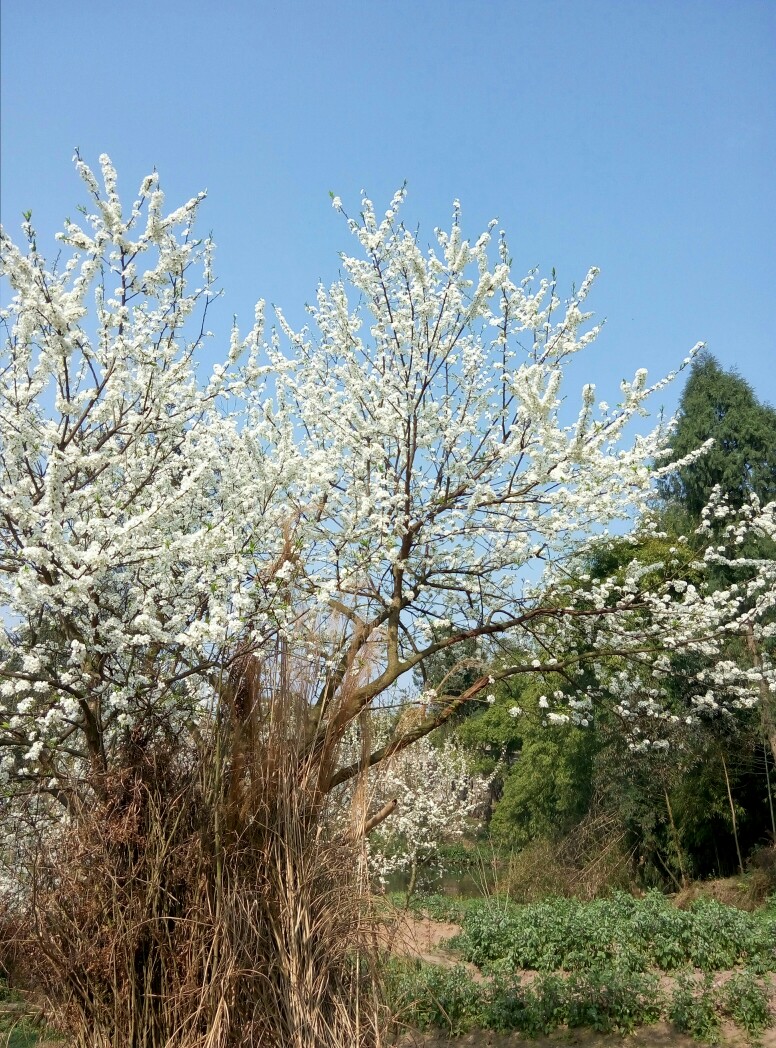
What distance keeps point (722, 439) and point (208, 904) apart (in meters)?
18.5

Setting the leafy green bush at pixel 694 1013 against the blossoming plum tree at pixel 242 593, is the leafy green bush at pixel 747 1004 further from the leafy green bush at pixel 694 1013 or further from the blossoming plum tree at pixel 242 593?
the blossoming plum tree at pixel 242 593

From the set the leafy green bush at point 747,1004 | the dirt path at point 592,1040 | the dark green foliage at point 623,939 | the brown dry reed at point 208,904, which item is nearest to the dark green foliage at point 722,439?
the dark green foliage at point 623,939

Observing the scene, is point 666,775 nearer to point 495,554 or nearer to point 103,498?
point 495,554

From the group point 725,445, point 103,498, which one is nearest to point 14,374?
point 103,498

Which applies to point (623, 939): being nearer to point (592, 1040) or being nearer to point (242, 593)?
point (592, 1040)

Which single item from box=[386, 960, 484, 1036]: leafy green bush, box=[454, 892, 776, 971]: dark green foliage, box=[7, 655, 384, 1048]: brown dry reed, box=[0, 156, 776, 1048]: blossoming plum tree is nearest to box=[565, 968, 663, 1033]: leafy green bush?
box=[454, 892, 776, 971]: dark green foliage

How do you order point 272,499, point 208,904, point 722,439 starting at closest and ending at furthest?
point 208,904, point 272,499, point 722,439

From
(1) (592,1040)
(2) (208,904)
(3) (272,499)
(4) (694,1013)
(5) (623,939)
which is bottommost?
(1) (592,1040)

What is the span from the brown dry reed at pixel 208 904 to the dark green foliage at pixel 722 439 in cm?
1669

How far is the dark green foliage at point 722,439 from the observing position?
60.8 feet

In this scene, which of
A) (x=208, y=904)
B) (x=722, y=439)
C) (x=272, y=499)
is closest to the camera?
(x=208, y=904)

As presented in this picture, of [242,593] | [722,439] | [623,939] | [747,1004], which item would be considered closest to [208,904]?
[242,593]

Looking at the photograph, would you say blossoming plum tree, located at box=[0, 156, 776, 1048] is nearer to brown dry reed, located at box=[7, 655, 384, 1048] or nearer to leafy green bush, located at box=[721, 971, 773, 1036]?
brown dry reed, located at box=[7, 655, 384, 1048]

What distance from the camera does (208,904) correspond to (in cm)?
295
